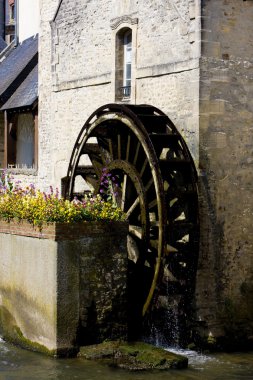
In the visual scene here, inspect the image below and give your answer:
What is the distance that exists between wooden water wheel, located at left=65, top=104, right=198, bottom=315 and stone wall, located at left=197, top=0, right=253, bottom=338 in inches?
12.6

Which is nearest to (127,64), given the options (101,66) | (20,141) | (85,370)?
(101,66)

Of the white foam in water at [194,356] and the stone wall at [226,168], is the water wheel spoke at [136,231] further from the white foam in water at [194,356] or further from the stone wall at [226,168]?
the white foam in water at [194,356]

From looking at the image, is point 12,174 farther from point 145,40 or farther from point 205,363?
point 205,363

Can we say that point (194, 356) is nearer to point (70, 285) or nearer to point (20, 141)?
point (70, 285)

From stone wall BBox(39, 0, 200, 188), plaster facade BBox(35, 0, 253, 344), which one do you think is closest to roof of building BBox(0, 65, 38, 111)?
stone wall BBox(39, 0, 200, 188)

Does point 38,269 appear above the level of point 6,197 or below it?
below

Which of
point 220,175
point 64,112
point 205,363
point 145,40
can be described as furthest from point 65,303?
point 64,112

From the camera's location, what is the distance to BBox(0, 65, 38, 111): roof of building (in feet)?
64.4

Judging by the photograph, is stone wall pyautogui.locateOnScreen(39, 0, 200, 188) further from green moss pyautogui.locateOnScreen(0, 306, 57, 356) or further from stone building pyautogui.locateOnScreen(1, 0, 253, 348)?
green moss pyautogui.locateOnScreen(0, 306, 57, 356)

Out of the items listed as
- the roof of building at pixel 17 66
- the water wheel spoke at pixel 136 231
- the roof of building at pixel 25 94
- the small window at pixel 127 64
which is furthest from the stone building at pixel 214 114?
the roof of building at pixel 17 66

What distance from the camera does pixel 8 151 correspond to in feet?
73.1

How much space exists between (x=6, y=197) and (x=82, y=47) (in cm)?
422

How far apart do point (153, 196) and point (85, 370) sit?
333 cm

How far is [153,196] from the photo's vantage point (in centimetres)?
1232
